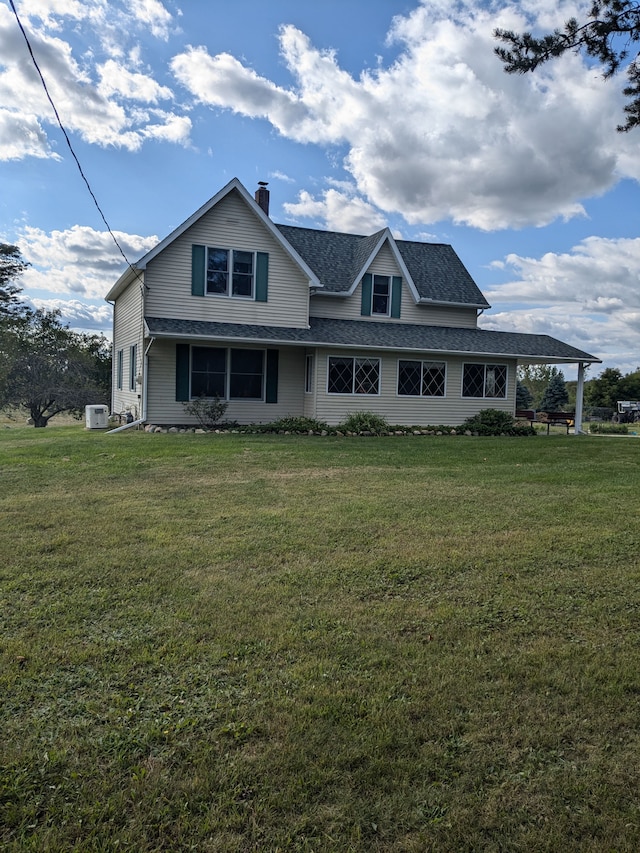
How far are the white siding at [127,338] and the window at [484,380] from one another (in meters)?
10.4

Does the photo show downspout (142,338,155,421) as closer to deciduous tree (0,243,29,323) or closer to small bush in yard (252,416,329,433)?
small bush in yard (252,416,329,433)

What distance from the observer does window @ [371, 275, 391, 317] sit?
1947cm

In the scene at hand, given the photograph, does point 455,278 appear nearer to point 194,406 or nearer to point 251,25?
point 194,406

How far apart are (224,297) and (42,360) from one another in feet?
39.0

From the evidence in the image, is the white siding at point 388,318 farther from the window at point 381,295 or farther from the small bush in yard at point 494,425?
the small bush in yard at point 494,425

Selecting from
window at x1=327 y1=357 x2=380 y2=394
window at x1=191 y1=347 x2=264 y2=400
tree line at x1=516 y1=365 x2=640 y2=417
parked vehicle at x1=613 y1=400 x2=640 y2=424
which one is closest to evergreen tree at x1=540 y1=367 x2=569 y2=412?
tree line at x1=516 y1=365 x2=640 y2=417

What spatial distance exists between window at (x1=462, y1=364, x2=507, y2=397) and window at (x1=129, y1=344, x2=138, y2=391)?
415 inches

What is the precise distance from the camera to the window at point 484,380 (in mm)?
18781

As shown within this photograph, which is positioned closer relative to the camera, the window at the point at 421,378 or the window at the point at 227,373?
the window at the point at 227,373

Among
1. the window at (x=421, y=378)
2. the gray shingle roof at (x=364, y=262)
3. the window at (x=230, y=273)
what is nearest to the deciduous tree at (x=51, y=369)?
the window at (x=230, y=273)

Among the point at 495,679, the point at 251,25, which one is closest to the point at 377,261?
the point at 251,25

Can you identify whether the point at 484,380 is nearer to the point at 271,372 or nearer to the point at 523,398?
the point at 271,372

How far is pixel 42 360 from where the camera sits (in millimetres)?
23938

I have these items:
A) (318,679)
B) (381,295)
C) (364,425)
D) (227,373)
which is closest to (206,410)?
(227,373)
